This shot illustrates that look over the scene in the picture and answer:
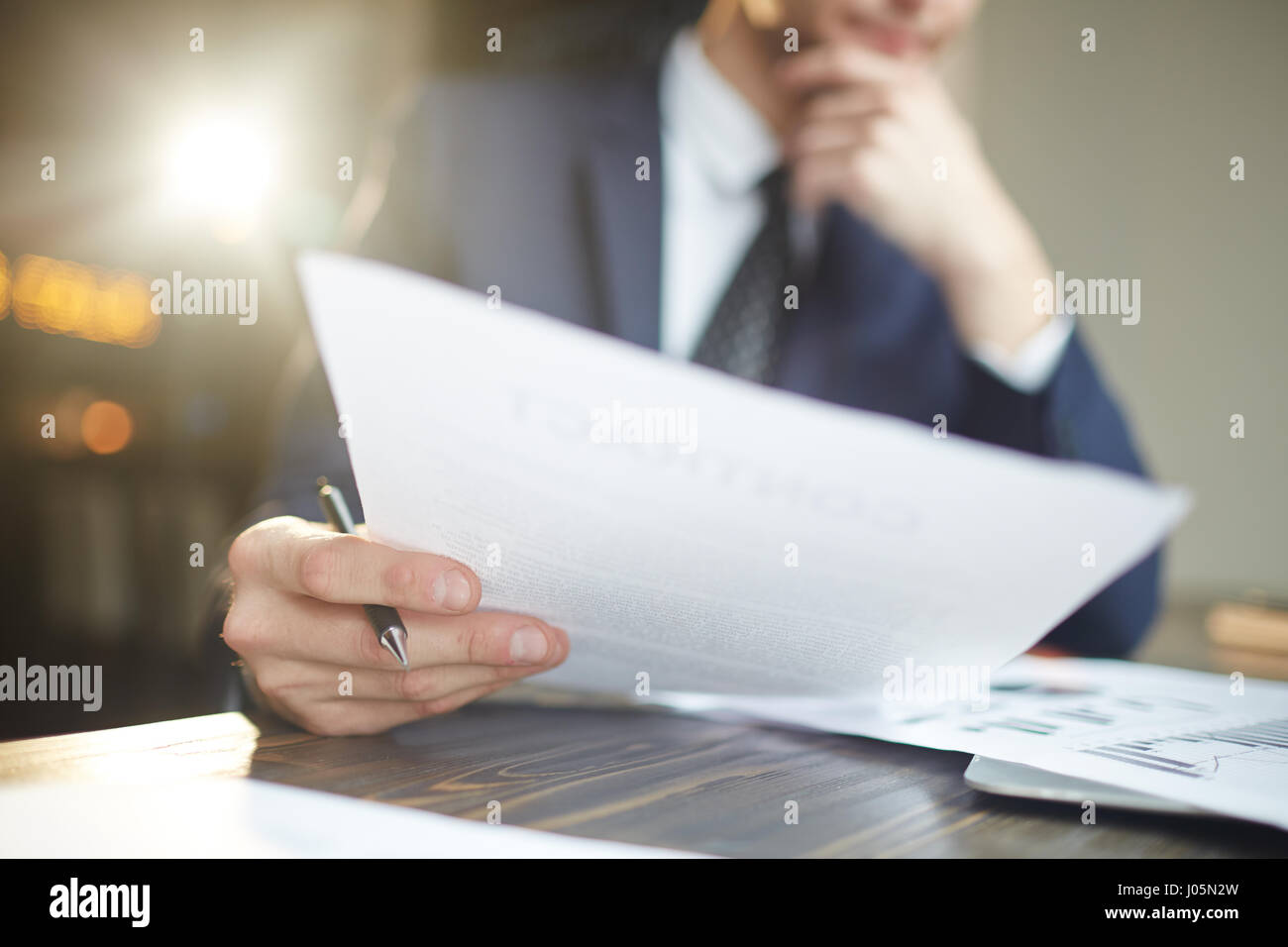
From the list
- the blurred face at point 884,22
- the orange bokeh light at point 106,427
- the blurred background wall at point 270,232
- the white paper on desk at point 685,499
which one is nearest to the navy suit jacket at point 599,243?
the blurred face at point 884,22

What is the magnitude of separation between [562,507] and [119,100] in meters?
4.21

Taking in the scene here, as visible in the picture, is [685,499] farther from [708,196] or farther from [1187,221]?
[1187,221]

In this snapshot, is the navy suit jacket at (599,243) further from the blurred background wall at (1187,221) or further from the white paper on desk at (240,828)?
the blurred background wall at (1187,221)

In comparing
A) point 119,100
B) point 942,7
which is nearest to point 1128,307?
point 942,7

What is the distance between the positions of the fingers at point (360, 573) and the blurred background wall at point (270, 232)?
4.11 feet

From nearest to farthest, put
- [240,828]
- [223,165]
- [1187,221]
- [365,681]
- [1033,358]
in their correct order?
[240,828] < [365,681] < [1033,358] < [1187,221] < [223,165]

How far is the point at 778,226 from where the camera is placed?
1.01m

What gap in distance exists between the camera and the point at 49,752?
13.2 inches

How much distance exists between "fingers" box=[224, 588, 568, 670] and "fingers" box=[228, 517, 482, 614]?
0.01 metres

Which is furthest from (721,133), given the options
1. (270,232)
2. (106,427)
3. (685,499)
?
(106,427)

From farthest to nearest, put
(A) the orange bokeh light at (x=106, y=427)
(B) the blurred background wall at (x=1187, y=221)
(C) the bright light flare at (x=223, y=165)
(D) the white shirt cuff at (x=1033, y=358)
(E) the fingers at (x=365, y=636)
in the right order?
(A) the orange bokeh light at (x=106, y=427) < (C) the bright light flare at (x=223, y=165) < (B) the blurred background wall at (x=1187, y=221) < (D) the white shirt cuff at (x=1033, y=358) < (E) the fingers at (x=365, y=636)

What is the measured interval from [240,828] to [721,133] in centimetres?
97

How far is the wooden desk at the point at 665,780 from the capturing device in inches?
10.6

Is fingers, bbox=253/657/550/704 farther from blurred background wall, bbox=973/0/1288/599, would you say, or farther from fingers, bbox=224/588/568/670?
blurred background wall, bbox=973/0/1288/599
